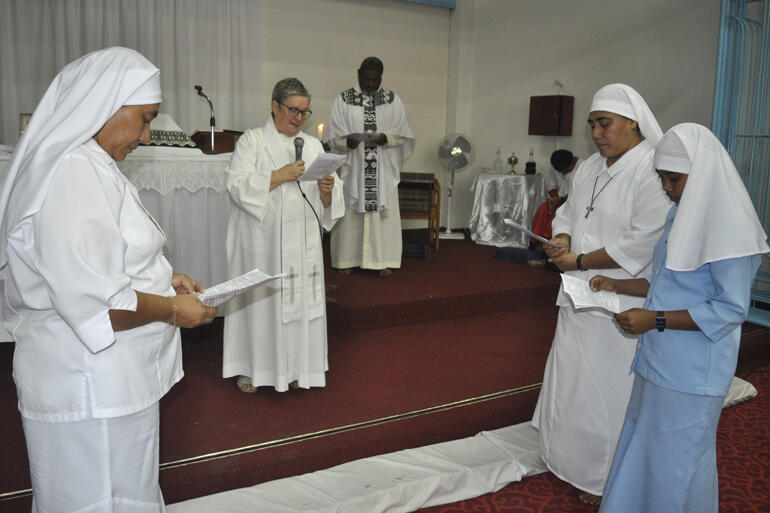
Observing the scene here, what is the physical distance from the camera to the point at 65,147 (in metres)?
1.69

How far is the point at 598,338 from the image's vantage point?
120 inches

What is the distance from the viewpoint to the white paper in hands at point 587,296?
2475mm

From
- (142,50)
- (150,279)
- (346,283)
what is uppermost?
(142,50)

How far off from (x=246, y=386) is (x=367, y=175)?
3.32 meters

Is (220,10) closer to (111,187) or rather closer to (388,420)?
Result: (388,420)

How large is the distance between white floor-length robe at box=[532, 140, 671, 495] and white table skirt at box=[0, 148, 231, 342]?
261 cm

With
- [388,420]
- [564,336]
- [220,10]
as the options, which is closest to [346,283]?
[388,420]

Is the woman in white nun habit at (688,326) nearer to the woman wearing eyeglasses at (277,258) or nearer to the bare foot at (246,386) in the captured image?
the woman wearing eyeglasses at (277,258)

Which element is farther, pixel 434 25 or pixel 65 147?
→ pixel 434 25

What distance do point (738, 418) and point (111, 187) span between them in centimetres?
400

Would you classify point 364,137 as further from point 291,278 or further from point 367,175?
point 291,278

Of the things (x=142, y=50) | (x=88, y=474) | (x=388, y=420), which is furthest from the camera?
(x=142, y=50)

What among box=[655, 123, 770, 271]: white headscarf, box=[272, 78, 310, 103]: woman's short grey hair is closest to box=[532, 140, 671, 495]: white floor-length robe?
box=[655, 123, 770, 271]: white headscarf

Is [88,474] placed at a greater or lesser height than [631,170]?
lesser
